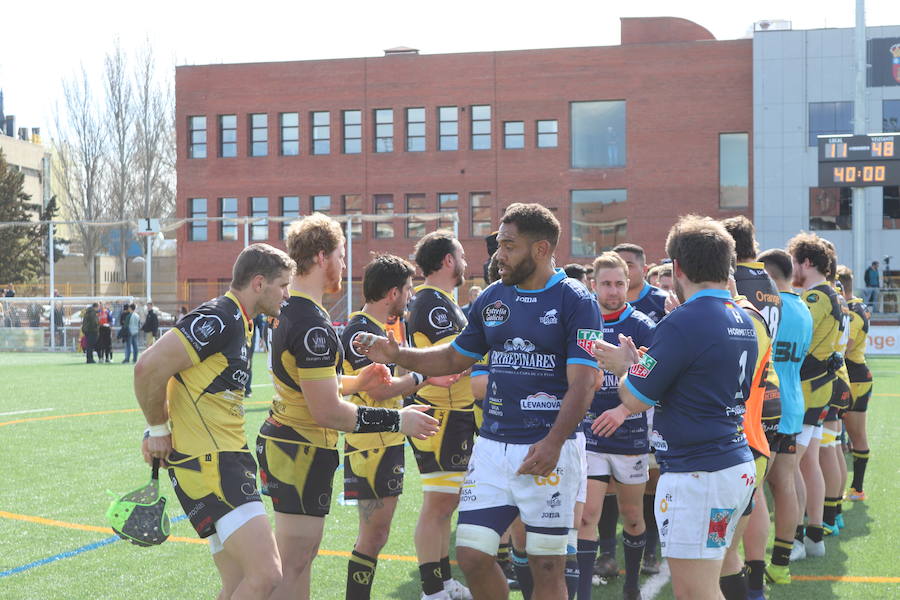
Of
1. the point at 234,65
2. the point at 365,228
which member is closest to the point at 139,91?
the point at 234,65

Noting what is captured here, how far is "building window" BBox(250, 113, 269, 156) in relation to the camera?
2076 inches

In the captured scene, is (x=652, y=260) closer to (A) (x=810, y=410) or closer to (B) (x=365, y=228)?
(B) (x=365, y=228)

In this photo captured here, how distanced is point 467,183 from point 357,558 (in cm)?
4510

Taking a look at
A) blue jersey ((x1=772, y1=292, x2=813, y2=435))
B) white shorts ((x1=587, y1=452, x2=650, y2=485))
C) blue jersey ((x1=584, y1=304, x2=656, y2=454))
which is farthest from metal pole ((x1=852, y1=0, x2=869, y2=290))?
white shorts ((x1=587, y1=452, x2=650, y2=485))

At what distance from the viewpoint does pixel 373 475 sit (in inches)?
220

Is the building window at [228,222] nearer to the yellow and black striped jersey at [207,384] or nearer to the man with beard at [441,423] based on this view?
the man with beard at [441,423]

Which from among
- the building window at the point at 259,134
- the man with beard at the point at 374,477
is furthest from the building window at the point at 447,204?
the man with beard at the point at 374,477

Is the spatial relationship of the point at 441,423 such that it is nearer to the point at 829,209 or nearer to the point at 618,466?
the point at 618,466

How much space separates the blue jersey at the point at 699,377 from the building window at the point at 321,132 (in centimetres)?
4880

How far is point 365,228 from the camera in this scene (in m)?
51.1

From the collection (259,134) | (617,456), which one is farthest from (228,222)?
(617,456)

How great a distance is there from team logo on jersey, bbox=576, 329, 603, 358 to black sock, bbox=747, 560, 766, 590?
2324 mm

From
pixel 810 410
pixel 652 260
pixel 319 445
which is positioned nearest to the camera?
pixel 319 445

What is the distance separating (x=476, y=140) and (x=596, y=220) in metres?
7.70
